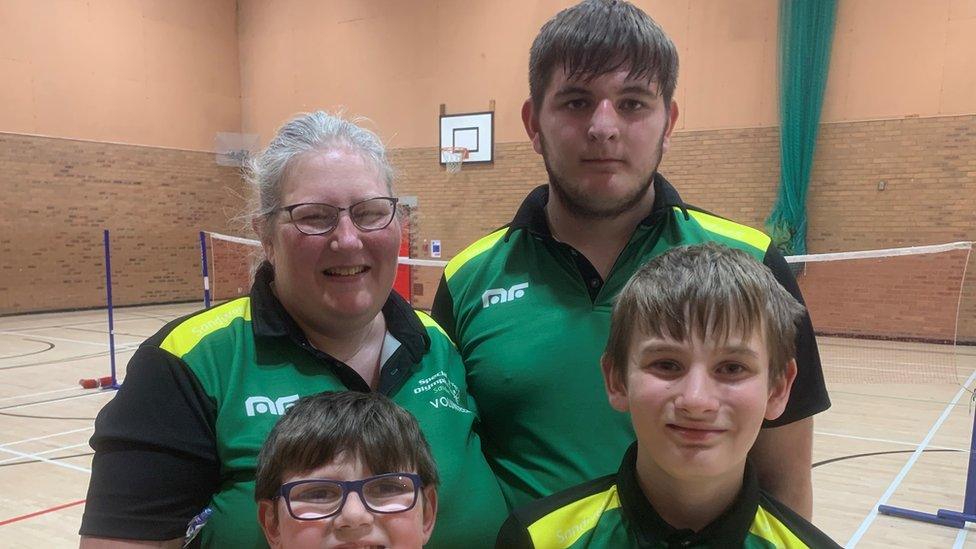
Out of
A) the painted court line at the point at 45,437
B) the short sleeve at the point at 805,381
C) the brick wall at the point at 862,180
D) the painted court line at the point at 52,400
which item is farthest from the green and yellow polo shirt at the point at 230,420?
the brick wall at the point at 862,180

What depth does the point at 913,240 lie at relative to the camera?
9.83 m

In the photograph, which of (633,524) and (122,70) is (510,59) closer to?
(122,70)

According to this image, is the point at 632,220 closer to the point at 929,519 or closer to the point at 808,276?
the point at 929,519

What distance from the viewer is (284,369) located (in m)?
1.51

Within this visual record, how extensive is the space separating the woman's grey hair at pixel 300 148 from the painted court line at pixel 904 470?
146 inches

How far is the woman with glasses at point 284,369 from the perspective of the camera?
1.32m

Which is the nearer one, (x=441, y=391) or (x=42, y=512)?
(x=441, y=391)

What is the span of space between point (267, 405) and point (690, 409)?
2.85ft

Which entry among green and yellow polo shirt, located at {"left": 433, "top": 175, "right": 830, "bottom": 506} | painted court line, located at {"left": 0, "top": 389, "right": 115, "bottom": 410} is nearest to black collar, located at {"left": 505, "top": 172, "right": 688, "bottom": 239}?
green and yellow polo shirt, located at {"left": 433, "top": 175, "right": 830, "bottom": 506}

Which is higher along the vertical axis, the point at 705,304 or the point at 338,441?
the point at 705,304

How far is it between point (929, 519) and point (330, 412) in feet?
14.3

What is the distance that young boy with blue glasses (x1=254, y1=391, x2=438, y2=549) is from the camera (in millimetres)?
1172

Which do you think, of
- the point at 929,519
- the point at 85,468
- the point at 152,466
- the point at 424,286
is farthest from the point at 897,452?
the point at 424,286

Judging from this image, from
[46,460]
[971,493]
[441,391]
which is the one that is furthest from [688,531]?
[46,460]
